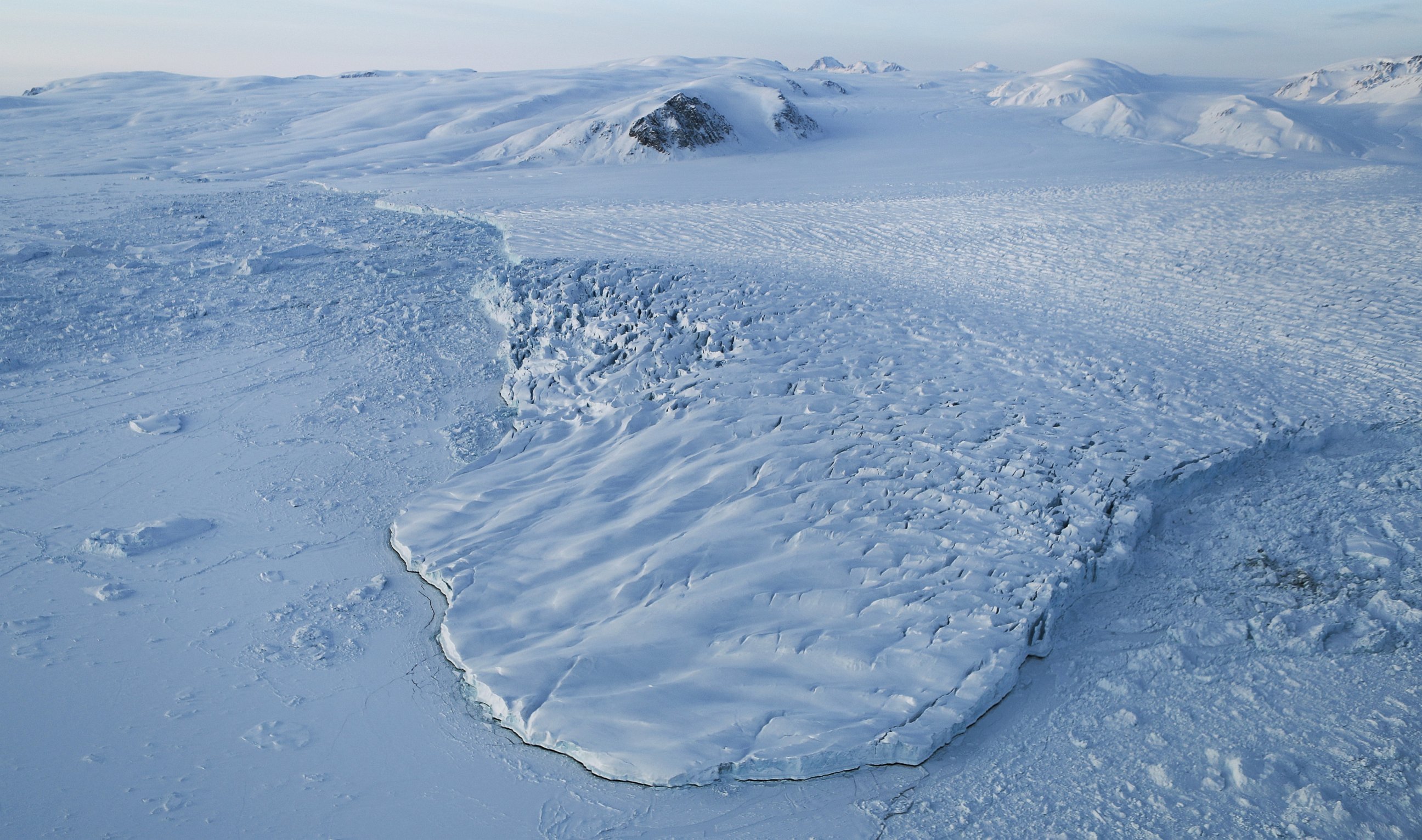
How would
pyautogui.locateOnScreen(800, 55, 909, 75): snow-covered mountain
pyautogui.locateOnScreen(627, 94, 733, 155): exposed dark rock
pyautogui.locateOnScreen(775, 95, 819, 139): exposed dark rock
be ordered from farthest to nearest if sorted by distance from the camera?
pyautogui.locateOnScreen(800, 55, 909, 75): snow-covered mountain, pyautogui.locateOnScreen(775, 95, 819, 139): exposed dark rock, pyautogui.locateOnScreen(627, 94, 733, 155): exposed dark rock

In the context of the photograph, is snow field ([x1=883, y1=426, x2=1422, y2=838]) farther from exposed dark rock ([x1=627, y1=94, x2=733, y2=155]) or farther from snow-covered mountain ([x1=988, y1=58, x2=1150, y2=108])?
snow-covered mountain ([x1=988, y1=58, x2=1150, y2=108])

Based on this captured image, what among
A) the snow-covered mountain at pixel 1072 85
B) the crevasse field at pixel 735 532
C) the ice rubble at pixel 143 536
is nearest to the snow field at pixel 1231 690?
the crevasse field at pixel 735 532

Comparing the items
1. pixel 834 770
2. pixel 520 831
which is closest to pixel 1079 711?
pixel 834 770

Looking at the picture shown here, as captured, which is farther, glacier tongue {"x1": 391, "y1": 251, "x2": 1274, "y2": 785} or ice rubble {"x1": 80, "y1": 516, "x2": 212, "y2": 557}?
ice rubble {"x1": 80, "y1": 516, "x2": 212, "y2": 557}

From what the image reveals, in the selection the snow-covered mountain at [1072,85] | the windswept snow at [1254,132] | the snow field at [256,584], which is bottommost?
the snow field at [256,584]

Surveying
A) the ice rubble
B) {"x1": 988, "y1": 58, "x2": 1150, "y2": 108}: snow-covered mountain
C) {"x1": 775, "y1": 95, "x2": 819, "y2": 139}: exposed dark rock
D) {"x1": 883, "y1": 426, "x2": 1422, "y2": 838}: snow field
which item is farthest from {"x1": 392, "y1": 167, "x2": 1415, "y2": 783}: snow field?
{"x1": 988, "y1": 58, "x2": 1150, "y2": 108}: snow-covered mountain

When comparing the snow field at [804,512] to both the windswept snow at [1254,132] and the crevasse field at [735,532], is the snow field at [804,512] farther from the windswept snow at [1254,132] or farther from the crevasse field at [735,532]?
the windswept snow at [1254,132]

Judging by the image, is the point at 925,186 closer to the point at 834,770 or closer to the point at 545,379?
the point at 545,379
